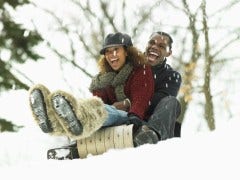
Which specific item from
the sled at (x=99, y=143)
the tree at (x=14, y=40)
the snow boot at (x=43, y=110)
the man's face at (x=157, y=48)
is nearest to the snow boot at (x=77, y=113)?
the snow boot at (x=43, y=110)

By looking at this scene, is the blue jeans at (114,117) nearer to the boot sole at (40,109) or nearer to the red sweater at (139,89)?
the red sweater at (139,89)

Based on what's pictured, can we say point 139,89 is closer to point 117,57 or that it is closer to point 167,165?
point 117,57

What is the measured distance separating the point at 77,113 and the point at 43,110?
0.91ft

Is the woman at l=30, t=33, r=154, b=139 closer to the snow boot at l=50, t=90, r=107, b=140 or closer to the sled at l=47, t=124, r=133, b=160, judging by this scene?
the snow boot at l=50, t=90, r=107, b=140

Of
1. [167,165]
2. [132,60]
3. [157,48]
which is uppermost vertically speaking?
[157,48]

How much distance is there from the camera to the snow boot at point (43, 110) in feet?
12.3

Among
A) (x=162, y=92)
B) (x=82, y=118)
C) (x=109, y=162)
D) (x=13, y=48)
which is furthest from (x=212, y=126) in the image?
(x=109, y=162)

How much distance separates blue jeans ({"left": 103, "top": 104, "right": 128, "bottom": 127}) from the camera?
4.11m

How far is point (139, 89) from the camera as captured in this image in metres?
4.20

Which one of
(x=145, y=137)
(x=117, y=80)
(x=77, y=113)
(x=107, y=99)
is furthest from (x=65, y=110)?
(x=107, y=99)

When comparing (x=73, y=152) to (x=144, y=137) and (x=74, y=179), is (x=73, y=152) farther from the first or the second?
(x=74, y=179)

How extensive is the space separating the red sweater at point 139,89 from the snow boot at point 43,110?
0.69 meters

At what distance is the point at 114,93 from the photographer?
4484 millimetres

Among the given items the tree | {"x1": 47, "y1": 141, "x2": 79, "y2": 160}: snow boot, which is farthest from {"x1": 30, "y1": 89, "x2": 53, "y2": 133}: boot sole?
the tree
